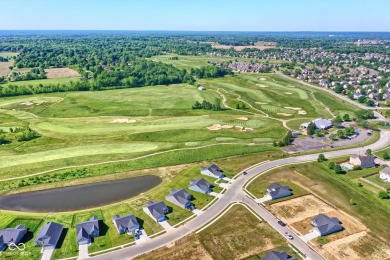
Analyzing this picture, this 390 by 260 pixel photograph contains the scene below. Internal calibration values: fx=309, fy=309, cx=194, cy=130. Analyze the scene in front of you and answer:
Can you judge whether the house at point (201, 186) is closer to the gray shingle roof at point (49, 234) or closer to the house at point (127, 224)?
the house at point (127, 224)

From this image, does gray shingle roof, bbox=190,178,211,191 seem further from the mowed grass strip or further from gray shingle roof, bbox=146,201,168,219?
the mowed grass strip

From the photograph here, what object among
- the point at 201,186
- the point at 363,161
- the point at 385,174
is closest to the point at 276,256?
the point at 201,186

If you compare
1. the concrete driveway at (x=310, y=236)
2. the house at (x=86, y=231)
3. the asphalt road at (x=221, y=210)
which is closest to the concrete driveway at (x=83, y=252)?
the house at (x=86, y=231)

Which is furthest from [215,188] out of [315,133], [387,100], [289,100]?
[387,100]

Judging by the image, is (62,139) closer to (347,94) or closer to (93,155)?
(93,155)

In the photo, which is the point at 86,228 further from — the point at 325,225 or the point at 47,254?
the point at 325,225
